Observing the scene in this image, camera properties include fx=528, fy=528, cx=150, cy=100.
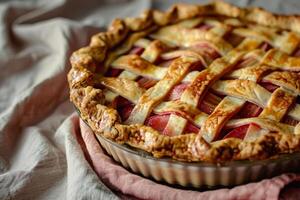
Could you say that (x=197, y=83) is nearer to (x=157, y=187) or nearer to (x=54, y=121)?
(x=157, y=187)

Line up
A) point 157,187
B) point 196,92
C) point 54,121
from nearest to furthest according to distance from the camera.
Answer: point 157,187, point 196,92, point 54,121

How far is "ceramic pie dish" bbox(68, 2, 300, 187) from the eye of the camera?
1.15m

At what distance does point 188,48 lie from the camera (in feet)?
5.13

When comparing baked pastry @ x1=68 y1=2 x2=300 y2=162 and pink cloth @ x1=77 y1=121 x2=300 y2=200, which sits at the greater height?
baked pastry @ x1=68 y1=2 x2=300 y2=162

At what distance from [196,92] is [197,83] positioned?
4 centimetres

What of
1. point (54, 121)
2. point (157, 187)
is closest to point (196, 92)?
point (157, 187)

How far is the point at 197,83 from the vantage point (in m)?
1.35

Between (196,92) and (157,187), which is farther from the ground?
(196,92)

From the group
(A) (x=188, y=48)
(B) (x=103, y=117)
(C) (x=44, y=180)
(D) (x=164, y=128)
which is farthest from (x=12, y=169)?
(A) (x=188, y=48)

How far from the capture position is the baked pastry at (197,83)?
1165mm

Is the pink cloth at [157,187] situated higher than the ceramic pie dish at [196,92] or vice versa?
the ceramic pie dish at [196,92]

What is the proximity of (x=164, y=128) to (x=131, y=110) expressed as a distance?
12 cm

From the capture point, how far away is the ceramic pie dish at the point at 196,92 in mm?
1146

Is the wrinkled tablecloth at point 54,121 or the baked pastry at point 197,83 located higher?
the baked pastry at point 197,83
